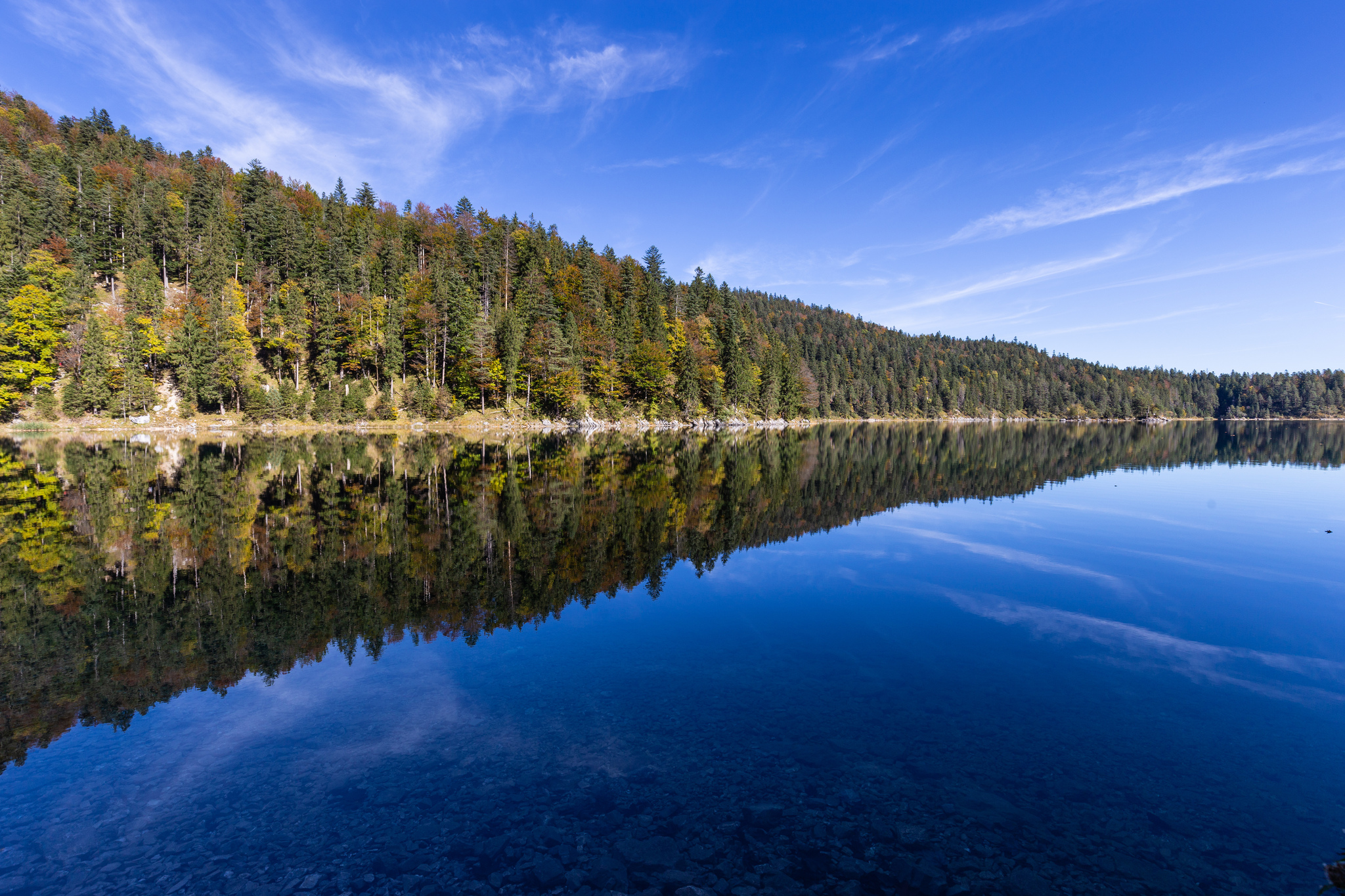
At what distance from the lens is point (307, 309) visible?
78375 millimetres

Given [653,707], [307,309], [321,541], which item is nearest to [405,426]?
[307,309]

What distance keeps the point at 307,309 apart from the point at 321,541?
7410 centimetres

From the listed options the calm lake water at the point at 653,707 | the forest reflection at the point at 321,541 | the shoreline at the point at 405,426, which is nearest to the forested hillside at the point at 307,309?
the shoreline at the point at 405,426

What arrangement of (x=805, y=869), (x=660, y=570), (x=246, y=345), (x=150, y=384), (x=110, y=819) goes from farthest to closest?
(x=246, y=345), (x=150, y=384), (x=660, y=570), (x=110, y=819), (x=805, y=869)

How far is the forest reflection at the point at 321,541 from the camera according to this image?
10.3 metres

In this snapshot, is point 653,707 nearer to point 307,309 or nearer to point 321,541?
point 321,541

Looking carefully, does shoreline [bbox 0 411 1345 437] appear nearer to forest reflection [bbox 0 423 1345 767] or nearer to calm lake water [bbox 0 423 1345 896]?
forest reflection [bbox 0 423 1345 767]

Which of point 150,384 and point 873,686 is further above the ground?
point 150,384

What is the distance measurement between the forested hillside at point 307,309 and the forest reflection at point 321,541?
2157 cm

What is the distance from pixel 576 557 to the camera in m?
17.4

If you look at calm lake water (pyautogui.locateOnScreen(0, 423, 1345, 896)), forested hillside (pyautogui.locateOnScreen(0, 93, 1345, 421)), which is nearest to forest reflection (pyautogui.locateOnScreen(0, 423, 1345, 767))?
calm lake water (pyautogui.locateOnScreen(0, 423, 1345, 896))

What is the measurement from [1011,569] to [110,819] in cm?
1951

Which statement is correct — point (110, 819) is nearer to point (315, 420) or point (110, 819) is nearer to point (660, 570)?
point (660, 570)

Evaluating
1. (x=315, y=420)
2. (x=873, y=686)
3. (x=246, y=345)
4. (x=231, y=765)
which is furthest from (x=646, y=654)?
(x=246, y=345)
